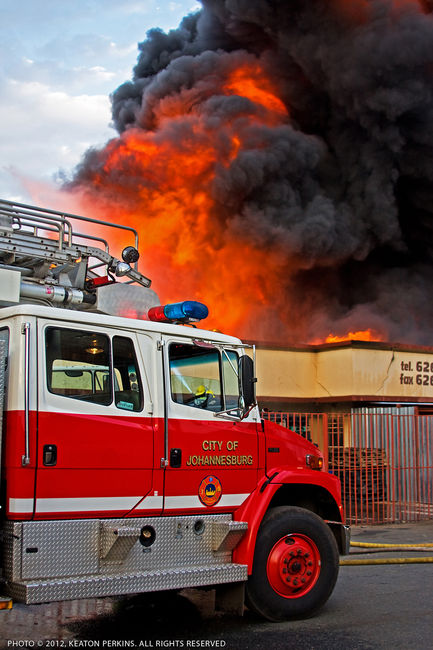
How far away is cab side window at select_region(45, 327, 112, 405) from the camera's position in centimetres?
498

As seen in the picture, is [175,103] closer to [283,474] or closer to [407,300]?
[407,300]

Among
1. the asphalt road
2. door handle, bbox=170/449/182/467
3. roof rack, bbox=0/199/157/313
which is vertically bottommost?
the asphalt road

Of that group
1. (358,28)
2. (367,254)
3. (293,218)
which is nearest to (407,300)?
(367,254)

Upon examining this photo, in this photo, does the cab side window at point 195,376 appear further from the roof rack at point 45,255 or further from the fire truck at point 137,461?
the roof rack at point 45,255

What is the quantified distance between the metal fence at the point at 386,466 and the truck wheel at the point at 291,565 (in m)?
6.29

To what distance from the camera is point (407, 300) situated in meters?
32.7

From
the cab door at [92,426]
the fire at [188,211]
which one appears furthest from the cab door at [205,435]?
the fire at [188,211]

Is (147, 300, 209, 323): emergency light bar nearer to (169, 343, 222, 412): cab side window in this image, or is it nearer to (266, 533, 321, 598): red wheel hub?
(169, 343, 222, 412): cab side window

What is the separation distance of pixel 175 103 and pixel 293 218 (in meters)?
7.35

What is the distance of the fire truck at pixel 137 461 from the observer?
470 centimetres

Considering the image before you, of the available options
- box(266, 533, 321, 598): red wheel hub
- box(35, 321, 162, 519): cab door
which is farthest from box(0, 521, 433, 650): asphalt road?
box(35, 321, 162, 519): cab door

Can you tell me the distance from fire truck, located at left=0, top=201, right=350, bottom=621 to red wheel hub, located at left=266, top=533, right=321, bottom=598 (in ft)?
0.04

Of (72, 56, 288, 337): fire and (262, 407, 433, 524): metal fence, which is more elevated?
(72, 56, 288, 337): fire

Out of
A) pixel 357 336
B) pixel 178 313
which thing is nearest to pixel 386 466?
pixel 178 313
